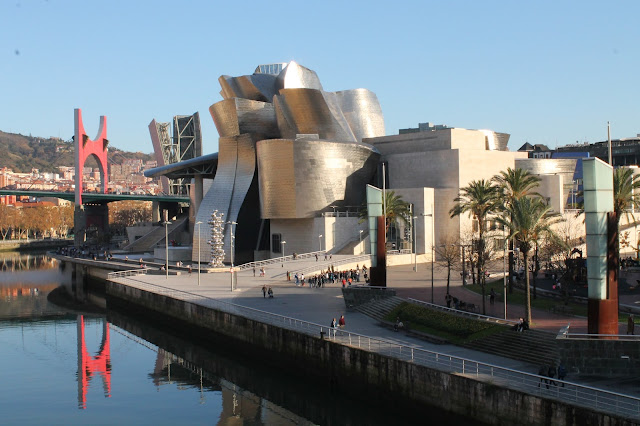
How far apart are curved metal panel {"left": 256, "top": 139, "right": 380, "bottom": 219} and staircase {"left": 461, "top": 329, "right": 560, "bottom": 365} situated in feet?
122

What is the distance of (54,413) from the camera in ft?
85.9

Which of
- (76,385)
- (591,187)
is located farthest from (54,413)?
(591,187)

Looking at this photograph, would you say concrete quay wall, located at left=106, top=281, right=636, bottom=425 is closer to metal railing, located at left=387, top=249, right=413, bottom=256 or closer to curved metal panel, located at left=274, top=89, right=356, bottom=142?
metal railing, located at left=387, top=249, right=413, bottom=256

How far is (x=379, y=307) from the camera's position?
34.9 m

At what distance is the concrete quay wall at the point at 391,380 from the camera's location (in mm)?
19016

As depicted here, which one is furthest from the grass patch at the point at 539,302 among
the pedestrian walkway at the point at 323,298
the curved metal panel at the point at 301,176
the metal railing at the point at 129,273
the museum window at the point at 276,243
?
the metal railing at the point at 129,273

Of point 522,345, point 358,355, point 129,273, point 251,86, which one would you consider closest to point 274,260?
point 129,273

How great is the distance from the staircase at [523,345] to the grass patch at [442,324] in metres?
0.58

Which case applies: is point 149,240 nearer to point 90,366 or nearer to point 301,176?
point 301,176

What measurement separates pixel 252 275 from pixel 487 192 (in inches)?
701

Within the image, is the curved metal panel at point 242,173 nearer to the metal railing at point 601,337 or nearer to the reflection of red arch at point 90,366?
the reflection of red arch at point 90,366

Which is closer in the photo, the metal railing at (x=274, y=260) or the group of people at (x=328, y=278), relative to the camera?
the group of people at (x=328, y=278)

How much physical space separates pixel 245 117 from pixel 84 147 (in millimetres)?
56764

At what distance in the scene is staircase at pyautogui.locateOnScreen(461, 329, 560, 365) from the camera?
23.4 m
